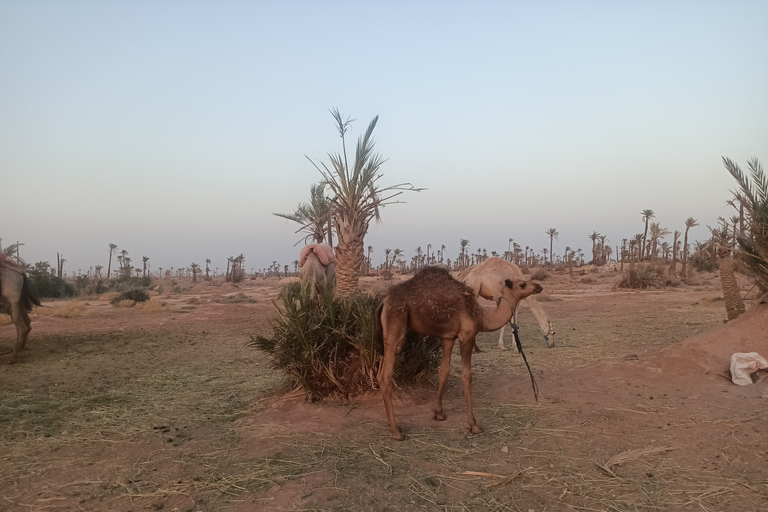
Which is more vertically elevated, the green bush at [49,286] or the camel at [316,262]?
the camel at [316,262]

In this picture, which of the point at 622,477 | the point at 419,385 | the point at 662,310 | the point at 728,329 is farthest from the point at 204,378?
the point at 662,310

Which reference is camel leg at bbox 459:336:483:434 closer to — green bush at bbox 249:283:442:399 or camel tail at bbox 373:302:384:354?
camel tail at bbox 373:302:384:354

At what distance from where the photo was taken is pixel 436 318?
5031 millimetres

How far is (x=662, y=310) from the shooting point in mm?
17422

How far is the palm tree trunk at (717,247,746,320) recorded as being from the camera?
959 centimetres

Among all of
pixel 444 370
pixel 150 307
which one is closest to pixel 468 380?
pixel 444 370

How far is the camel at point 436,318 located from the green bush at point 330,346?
0.77 meters

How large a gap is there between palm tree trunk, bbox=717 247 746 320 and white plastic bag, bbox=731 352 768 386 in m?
3.49

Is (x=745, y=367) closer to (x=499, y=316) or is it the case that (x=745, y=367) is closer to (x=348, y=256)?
(x=499, y=316)

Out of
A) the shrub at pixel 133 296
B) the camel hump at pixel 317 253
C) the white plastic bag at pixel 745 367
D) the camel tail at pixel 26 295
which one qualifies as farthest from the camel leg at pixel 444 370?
the shrub at pixel 133 296

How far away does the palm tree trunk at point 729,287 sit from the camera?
378 inches

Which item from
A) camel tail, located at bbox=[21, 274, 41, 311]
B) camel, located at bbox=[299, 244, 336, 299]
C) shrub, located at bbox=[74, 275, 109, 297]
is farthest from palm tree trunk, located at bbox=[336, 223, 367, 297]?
shrub, located at bbox=[74, 275, 109, 297]

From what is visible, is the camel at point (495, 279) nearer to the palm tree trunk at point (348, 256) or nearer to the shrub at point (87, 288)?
the palm tree trunk at point (348, 256)

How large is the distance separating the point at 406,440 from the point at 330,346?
174cm
